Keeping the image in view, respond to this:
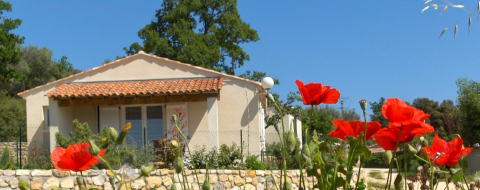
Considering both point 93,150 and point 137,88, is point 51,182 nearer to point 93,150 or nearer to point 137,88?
point 137,88

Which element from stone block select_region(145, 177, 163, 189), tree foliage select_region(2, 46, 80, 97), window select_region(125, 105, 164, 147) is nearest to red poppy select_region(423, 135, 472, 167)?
stone block select_region(145, 177, 163, 189)

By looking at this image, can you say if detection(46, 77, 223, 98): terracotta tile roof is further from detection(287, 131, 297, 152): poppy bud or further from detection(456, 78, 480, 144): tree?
detection(287, 131, 297, 152): poppy bud

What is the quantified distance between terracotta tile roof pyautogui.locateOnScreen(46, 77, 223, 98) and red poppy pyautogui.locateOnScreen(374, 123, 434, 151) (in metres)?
12.8

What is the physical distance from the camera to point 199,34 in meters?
30.6

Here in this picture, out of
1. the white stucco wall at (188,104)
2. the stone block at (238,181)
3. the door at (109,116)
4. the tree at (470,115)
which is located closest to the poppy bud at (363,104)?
the stone block at (238,181)

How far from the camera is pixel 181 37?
96.6ft

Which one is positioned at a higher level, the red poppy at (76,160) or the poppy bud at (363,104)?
the poppy bud at (363,104)

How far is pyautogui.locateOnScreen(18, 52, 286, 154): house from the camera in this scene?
1452 cm

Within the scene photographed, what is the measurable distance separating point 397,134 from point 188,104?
1441cm

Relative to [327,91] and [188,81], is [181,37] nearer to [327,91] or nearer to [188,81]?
[188,81]

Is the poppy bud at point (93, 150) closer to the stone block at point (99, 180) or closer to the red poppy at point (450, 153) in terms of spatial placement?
the red poppy at point (450, 153)

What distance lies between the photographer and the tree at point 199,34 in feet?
95.9

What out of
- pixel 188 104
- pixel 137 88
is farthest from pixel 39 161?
pixel 188 104

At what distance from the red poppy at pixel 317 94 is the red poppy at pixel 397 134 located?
269mm
